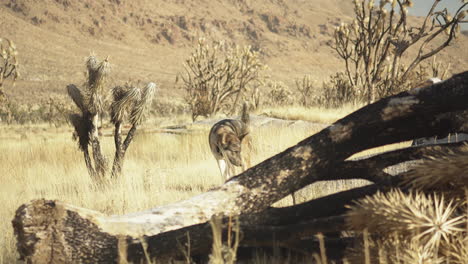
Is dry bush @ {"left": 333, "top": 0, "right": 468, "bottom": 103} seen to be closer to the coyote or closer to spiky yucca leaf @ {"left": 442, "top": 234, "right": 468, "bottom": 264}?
the coyote

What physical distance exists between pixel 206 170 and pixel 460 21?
6957mm

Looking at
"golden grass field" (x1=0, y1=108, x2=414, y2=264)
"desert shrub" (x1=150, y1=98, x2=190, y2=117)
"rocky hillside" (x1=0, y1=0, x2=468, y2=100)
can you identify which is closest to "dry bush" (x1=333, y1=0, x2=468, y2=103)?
"golden grass field" (x1=0, y1=108, x2=414, y2=264)

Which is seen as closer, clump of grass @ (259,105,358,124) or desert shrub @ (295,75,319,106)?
clump of grass @ (259,105,358,124)

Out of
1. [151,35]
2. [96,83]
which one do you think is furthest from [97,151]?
[151,35]

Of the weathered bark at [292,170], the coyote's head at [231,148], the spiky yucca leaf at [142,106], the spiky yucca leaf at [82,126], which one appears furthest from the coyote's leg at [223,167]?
the weathered bark at [292,170]

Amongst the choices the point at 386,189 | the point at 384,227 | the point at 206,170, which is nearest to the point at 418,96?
the point at 386,189

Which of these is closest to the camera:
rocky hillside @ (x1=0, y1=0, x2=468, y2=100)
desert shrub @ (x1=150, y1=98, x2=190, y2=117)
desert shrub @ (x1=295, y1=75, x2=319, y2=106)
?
desert shrub @ (x1=295, y1=75, x2=319, y2=106)

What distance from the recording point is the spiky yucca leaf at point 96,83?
19.9 feet

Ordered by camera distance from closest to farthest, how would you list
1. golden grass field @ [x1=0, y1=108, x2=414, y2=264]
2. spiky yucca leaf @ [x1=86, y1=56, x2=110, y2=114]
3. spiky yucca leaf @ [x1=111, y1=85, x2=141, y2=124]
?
golden grass field @ [x1=0, y1=108, x2=414, y2=264] → spiky yucca leaf @ [x1=86, y1=56, x2=110, y2=114] → spiky yucca leaf @ [x1=111, y1=85, x2=141, y2=124]

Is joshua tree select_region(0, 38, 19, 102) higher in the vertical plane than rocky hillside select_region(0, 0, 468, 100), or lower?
lower

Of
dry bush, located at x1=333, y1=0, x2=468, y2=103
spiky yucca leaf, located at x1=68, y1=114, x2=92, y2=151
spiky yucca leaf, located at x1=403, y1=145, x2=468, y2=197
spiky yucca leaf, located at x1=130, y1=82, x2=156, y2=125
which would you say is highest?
dry bush, located at x1=333, y1=0, x2=468, y2=103

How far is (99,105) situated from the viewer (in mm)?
6121

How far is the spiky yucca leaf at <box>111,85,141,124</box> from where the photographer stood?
6196mm

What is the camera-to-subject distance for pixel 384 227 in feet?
5.58
